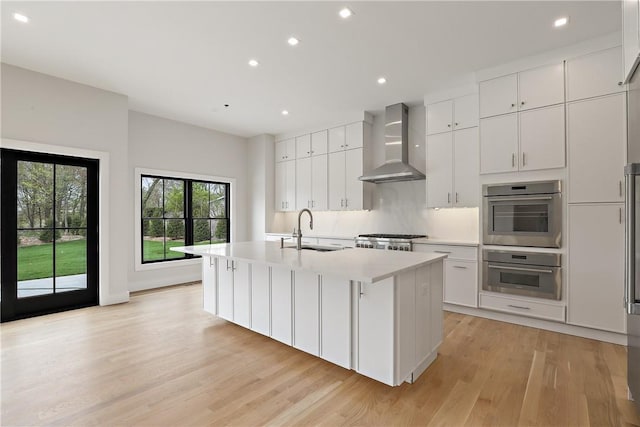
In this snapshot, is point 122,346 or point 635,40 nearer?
point 635,40

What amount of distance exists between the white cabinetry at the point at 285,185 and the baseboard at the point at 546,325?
350 centimetres

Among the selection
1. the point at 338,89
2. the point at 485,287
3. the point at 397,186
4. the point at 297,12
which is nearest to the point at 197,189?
the point at 338,89

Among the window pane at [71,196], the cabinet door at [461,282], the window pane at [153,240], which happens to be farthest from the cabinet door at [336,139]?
the window pane at [71,196]

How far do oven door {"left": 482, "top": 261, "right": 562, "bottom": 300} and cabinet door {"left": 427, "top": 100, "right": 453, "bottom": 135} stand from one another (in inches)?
73.9

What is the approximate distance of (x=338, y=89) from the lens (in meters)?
4.21

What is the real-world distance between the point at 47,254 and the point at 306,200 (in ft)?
12.6

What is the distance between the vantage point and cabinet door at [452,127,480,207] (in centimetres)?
401

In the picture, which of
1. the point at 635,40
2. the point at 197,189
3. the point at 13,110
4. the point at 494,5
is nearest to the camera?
the point at 635,40

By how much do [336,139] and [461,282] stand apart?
10.3 feet

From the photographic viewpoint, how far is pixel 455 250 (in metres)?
3.92

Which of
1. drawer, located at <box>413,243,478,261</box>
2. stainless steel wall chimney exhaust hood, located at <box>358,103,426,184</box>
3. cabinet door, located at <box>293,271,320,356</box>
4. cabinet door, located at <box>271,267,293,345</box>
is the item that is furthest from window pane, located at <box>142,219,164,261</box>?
drawer, located at <box>413,243,478,261</box>

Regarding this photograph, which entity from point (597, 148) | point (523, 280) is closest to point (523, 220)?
point (523, 280)

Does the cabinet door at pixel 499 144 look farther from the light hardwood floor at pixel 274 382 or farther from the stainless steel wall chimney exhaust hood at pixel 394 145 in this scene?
the light hardwood floor at pixel 274 382

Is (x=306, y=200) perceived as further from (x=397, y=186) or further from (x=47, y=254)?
(x=47, y=254)
